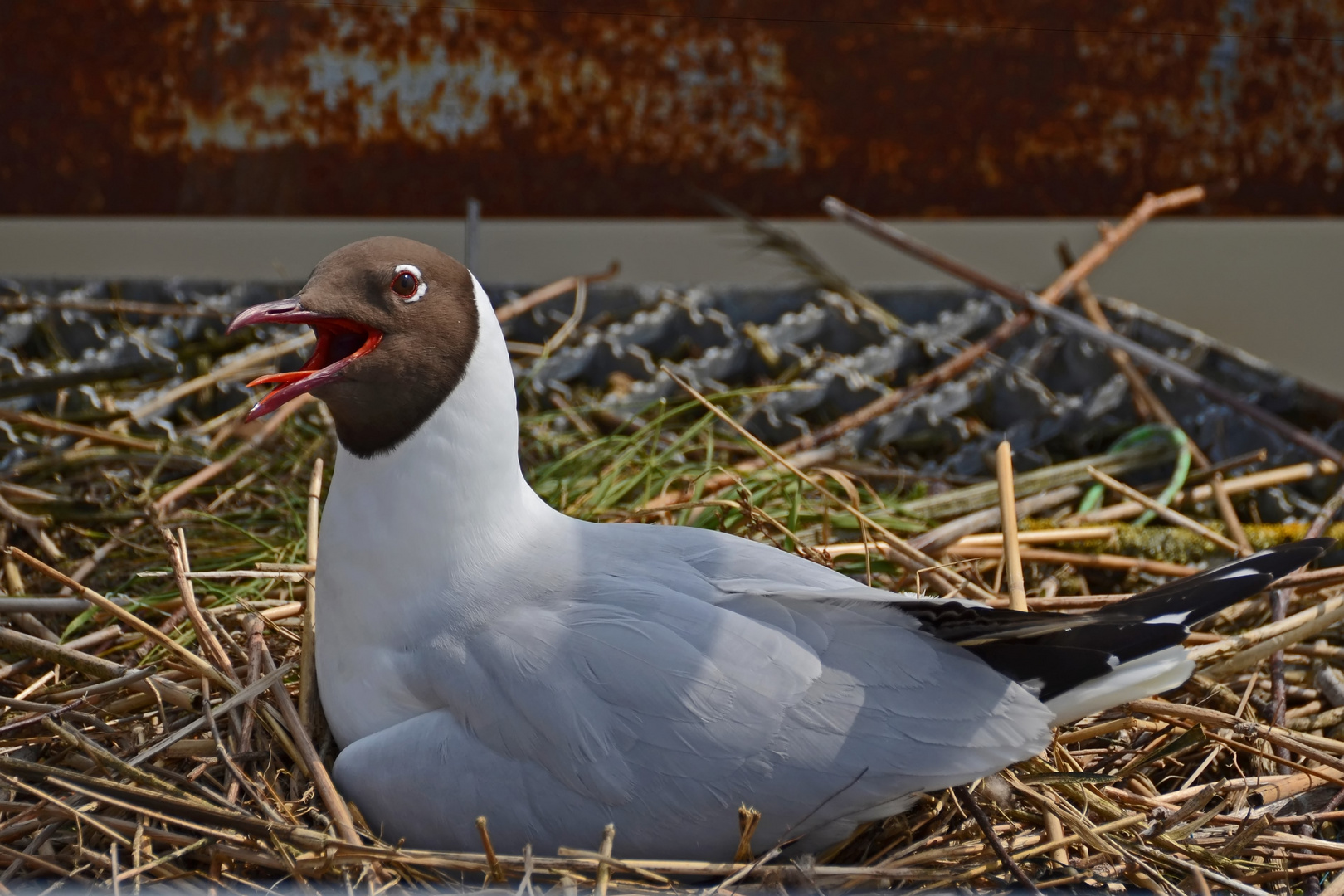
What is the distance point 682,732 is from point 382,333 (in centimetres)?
57

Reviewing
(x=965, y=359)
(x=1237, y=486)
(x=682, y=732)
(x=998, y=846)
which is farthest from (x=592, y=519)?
(x=1237, y=486)

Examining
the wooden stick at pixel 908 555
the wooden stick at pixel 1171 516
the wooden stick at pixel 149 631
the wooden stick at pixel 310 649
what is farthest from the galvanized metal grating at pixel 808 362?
the wooden stick at pixel 149 631

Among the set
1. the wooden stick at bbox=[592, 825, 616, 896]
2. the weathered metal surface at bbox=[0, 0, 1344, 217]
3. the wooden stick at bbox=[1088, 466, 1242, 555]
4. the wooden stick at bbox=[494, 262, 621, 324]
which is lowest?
the wooden stick at bbox=[592, 825, 616, 896]

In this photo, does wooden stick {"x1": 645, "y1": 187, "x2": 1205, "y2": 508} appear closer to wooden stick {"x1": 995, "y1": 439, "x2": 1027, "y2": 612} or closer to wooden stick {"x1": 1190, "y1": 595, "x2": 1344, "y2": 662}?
wooden stick {"x1": 995, "y1": 439, "x2": 1027, "y2": 612}

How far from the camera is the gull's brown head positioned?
50.6 inches

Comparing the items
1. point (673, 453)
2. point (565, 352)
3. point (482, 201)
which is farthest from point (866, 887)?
point (482, 201)

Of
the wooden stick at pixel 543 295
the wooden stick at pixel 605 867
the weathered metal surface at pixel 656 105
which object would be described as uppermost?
the weathered metal surface at pixel 656 105

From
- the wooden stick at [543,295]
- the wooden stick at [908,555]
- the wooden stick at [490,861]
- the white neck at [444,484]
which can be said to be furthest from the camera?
the wooden stick at [543,295]

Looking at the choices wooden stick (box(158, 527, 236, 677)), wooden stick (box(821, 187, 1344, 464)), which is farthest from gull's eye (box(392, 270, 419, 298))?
wooden stick (box(821, 187, 1344, 464))

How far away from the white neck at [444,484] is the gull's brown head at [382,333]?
0.02 metres

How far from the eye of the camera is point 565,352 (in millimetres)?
2795

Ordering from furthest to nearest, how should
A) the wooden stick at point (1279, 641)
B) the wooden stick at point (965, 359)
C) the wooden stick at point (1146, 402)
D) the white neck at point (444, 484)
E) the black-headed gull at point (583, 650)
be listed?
the wooden stick at point (965, 359) < the wooden stick at point (1146, 402) < the wooden stick at point (1279, 641) < the white neck at point (444, 484) < the black-headed gull at point (583, 650)

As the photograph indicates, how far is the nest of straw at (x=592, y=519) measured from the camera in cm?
123

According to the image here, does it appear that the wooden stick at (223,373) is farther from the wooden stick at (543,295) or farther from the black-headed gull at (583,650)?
the black-headed gull at (583,650)
